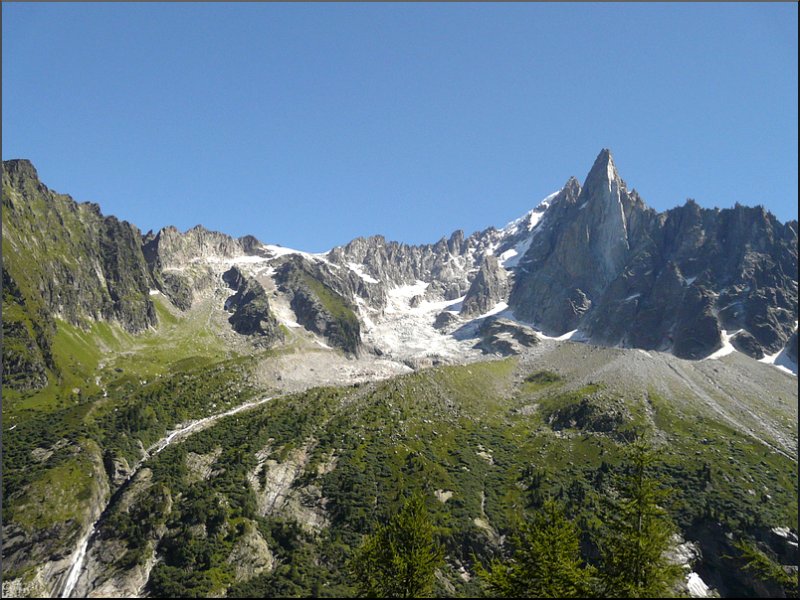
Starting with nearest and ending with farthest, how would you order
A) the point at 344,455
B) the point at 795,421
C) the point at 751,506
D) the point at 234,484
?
the point at 751,506 → the point at 234,484 → the point at 344,455 → the point at 795,421

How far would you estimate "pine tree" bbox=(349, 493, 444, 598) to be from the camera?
1863 inches

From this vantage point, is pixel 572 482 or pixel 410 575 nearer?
pixel 410 575

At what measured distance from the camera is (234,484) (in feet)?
422

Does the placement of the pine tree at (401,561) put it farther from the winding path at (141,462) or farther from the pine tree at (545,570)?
the winding path at (141,462)

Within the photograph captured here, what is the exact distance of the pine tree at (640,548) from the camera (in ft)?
114

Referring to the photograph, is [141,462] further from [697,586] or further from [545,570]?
[697,586]

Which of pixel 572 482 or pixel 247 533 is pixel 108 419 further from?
pixel 572 482

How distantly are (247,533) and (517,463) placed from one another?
82.2 metres

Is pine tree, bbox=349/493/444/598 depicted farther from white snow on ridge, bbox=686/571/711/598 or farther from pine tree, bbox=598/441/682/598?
white snow on ridge, bbox=686/571/711/598

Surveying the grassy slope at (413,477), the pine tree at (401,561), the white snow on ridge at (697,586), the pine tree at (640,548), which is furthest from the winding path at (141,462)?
the white snow on ridge at (697,586)

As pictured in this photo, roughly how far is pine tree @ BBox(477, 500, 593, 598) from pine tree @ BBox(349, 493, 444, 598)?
26.1 ft

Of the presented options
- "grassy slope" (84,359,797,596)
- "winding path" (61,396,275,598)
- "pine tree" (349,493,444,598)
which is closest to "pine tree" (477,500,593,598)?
"pine tree" (349,493,444,598)

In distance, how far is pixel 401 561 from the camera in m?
47.4

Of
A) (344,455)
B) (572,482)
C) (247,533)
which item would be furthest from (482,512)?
(247,533)
